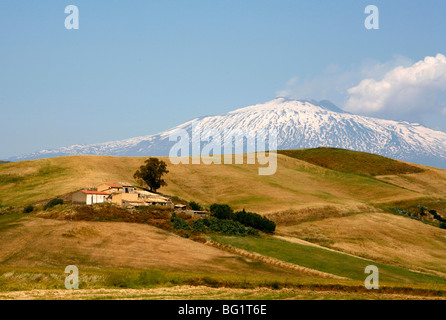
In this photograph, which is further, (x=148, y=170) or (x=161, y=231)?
(x=148, y=170)

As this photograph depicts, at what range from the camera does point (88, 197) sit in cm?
9100

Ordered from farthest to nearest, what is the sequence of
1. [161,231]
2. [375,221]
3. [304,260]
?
1. [375,221]
2. [161,231]
3. [304,260]

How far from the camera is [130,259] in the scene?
55438 millimetres

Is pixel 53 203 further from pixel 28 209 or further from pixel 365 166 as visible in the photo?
pixel 365 166

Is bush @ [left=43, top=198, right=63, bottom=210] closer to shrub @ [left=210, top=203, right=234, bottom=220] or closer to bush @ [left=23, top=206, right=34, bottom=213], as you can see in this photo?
bush @ [left=23, top=206, right=34, bottom=213]

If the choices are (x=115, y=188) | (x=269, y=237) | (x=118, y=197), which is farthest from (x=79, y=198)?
(x=269, y=237)

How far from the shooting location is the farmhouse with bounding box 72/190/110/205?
90.8 meters

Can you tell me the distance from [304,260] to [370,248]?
25.0 meters

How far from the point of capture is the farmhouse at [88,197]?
298 ft

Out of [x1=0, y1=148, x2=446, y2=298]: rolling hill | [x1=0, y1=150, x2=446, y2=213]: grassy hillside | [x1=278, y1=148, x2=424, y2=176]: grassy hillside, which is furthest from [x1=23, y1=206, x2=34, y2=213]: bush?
[x1=278, y1=148, x2=424, y2=176]: grassy hillside

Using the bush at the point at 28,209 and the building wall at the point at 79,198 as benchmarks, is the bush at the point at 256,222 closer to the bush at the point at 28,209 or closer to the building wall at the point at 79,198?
the building wall at the point at 79,198
